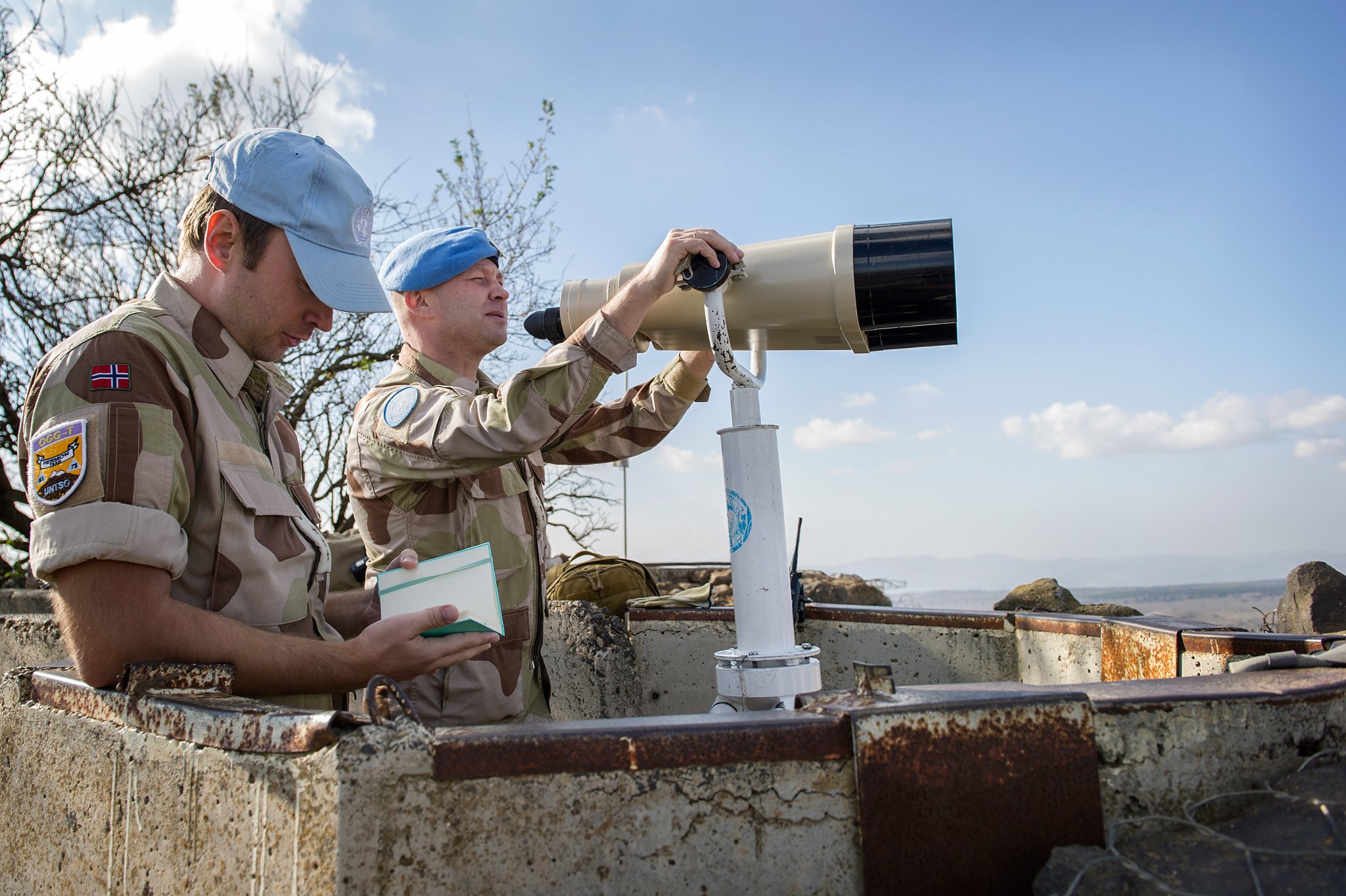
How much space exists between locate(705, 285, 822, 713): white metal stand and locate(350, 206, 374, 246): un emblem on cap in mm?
751

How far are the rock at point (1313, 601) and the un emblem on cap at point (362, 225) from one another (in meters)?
5.36

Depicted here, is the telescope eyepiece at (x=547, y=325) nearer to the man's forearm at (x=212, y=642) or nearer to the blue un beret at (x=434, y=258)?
the blue un beret at (x=434, y=258)

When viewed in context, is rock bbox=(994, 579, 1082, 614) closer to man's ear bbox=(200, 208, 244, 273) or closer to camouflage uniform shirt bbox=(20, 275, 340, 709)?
camouflage uniform shirt bbox=(20, 275, 340, 709)

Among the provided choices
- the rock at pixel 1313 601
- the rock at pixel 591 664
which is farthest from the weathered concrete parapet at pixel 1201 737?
the rock at pixel 1313 601

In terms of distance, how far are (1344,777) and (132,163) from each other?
35.4ft

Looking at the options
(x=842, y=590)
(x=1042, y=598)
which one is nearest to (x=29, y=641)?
(x=1042, y=598)

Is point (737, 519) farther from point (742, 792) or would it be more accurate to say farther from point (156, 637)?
point (156, 637)

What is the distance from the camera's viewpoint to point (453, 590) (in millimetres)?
1591

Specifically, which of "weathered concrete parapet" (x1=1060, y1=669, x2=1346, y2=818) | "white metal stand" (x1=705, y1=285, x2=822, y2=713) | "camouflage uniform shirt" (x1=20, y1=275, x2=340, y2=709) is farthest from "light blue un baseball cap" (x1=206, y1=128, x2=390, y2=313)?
"weathered concrete parapet" (x1=1060, y1=669, x2=1346, y2=818)

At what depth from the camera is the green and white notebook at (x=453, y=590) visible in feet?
5.18

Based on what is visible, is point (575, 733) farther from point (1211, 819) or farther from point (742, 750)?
point (1211, 819)

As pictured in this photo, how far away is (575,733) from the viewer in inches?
46.8

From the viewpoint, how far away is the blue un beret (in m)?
2.28

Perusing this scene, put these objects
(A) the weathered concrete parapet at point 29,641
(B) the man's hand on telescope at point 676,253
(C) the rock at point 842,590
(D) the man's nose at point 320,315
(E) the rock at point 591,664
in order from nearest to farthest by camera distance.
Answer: (D) the man's nose at point 320,315
(B) the man's hand on telescope at point 676,253
(E) the rock at point 591,664
(A) the weathered concrete parapet at point 29,641
(C) the rock at point 842,590
